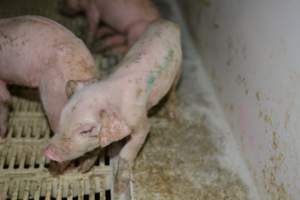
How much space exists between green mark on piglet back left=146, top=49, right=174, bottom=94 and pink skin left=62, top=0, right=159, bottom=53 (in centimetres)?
65

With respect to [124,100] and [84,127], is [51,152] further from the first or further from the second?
[124,100]

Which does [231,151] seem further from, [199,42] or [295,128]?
[199,42]

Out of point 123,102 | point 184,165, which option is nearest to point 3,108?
point 123,102

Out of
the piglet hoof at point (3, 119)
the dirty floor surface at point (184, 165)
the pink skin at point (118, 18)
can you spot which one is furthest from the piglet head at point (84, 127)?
the pink skin at point (118, 18)

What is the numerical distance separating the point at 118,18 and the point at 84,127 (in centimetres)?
153

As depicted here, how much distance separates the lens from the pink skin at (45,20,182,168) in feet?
6.05

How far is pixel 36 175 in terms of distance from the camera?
215cm

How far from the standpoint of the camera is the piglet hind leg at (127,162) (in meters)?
2.12

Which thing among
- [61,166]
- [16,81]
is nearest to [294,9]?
[61,166]

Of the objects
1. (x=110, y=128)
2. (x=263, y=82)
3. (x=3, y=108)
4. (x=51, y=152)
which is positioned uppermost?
(x=263, y=82)

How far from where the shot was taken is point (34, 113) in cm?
254

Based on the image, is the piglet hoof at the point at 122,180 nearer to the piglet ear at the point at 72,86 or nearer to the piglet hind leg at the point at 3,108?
the piglet ear at the point at 72,86

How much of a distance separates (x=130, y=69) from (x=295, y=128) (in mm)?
883

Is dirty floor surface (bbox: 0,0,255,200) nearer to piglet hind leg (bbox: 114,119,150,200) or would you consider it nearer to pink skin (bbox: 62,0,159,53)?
piglet hind leg (bbox: 114,119,150,200)
